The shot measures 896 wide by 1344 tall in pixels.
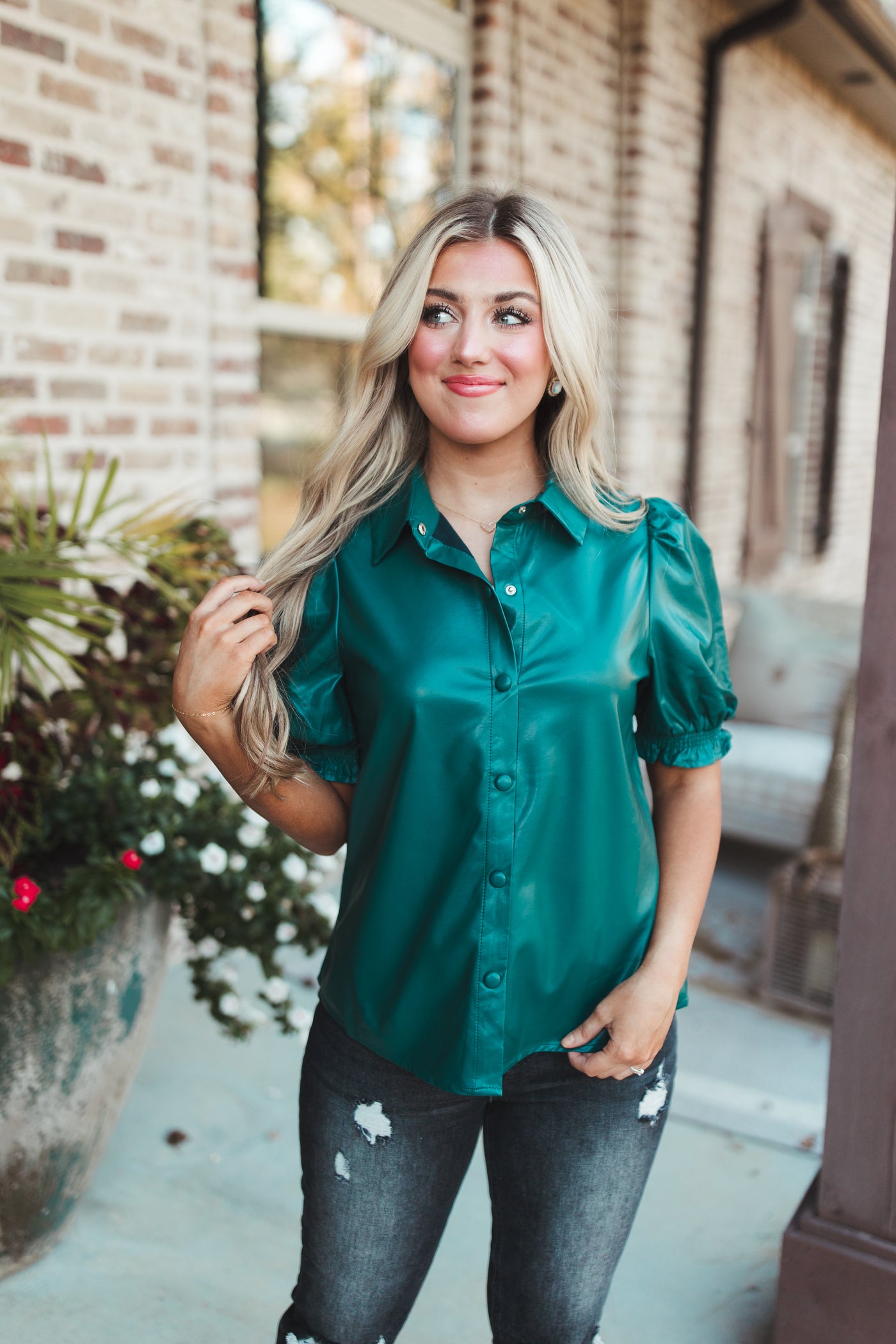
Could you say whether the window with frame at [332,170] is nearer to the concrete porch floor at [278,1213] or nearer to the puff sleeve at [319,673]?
the concrete porch floor at [278,1213]

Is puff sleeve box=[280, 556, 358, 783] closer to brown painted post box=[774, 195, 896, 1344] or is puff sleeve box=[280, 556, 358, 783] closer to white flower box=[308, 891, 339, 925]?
brown painted post box=[774, 195, 896, 1344]

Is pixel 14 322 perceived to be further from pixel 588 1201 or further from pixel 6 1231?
pixel 588 1201

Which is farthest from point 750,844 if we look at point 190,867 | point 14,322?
point 14,322

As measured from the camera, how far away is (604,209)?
5.06m

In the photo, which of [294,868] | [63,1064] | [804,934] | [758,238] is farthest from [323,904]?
[758,238]

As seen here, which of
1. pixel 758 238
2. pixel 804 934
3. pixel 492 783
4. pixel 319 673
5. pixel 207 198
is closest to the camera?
pixel 492 783

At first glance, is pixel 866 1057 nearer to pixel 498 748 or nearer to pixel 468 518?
pixel 498 748

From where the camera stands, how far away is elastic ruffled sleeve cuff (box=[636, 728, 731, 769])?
1.43 m

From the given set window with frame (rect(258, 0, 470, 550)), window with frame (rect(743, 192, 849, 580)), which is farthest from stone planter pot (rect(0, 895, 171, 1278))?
window with frame (rect(743, 192, 849, 580))

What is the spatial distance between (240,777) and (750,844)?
3808 mm

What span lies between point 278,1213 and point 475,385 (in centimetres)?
186

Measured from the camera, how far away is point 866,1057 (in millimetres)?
1774

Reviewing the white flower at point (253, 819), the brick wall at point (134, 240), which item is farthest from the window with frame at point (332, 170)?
the white flower at point (253, 819)

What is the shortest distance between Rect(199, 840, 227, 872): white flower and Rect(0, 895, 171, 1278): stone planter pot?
119mm
